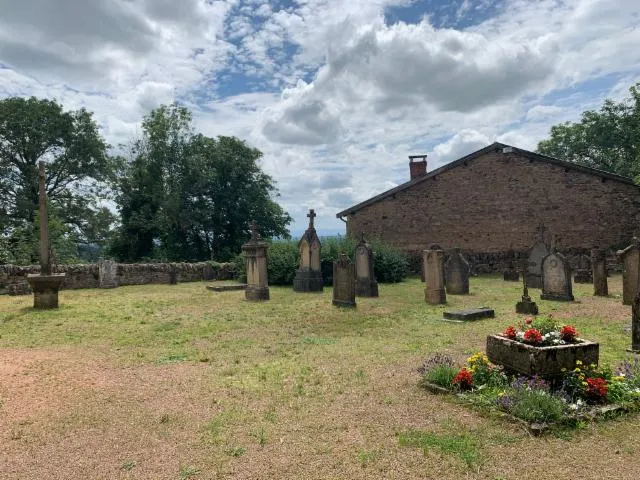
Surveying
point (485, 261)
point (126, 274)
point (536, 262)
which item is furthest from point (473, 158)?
point (126, 274)

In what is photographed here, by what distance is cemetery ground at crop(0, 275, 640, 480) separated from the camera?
3650 mm

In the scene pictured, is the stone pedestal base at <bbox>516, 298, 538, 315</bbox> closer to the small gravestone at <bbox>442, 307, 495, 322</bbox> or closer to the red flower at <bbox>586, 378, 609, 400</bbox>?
the small gravestone at <bbox>442, 307, 495, 322</bbox>

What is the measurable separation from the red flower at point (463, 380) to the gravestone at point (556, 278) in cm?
891

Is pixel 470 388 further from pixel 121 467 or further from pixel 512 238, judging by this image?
pixel 512 238

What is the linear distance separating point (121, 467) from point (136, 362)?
340 cm

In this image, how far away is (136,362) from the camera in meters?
6.91

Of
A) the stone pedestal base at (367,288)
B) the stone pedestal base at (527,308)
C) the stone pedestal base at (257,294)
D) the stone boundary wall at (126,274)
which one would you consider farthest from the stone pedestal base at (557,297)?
the stone boundary wall at (126,274)

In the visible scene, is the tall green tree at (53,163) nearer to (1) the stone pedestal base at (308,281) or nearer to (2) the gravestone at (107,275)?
(2) the gravestone at (107,275)

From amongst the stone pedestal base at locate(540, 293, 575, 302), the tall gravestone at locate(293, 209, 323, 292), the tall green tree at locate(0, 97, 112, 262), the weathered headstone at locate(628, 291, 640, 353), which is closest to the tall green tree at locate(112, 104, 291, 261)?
the tall green tree at locate(0, 97, 112, 262)

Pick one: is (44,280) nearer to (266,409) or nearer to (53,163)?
(266,409)

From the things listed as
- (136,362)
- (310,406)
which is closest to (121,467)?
(310,406)

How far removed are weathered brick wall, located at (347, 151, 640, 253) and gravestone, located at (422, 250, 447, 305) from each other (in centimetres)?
1124

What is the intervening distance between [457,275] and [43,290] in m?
12.0

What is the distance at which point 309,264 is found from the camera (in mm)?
17062
